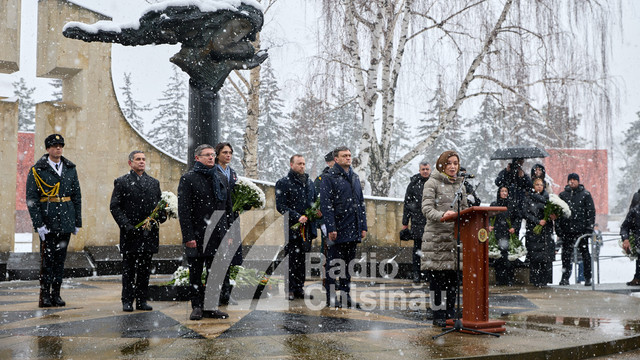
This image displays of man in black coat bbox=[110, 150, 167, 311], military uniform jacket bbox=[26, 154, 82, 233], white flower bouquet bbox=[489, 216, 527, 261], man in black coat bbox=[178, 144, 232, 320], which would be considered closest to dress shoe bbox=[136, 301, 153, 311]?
man in black coat bbox=[110, 150, 167, 311]

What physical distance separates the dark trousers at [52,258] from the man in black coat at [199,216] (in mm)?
2000

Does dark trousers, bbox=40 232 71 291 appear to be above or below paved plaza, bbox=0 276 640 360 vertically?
above

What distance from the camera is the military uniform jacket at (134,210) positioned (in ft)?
27.4

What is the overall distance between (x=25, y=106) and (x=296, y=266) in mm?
52185

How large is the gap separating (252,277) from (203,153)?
2.66 m

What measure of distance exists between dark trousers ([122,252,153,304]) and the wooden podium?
11.9ft

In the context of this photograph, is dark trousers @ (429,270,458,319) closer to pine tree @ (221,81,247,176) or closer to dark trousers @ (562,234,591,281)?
dark trousers @ (562,234,591,281)

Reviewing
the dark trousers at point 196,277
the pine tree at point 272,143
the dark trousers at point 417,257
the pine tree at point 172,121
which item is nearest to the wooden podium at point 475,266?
the dark trousers at point 196,277

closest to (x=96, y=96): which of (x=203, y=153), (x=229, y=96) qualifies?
(x=203, y=153)

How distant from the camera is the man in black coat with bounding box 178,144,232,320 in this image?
24.5 ft

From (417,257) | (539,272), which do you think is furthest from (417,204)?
(539,272)

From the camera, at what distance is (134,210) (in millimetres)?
8484

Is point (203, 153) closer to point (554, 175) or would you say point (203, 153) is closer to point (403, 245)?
point (403, 245)

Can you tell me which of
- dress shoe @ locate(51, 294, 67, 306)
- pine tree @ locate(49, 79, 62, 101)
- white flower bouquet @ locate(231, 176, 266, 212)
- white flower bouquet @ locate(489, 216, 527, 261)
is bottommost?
dress shoe @ locate(51, 294, 67, 306)
